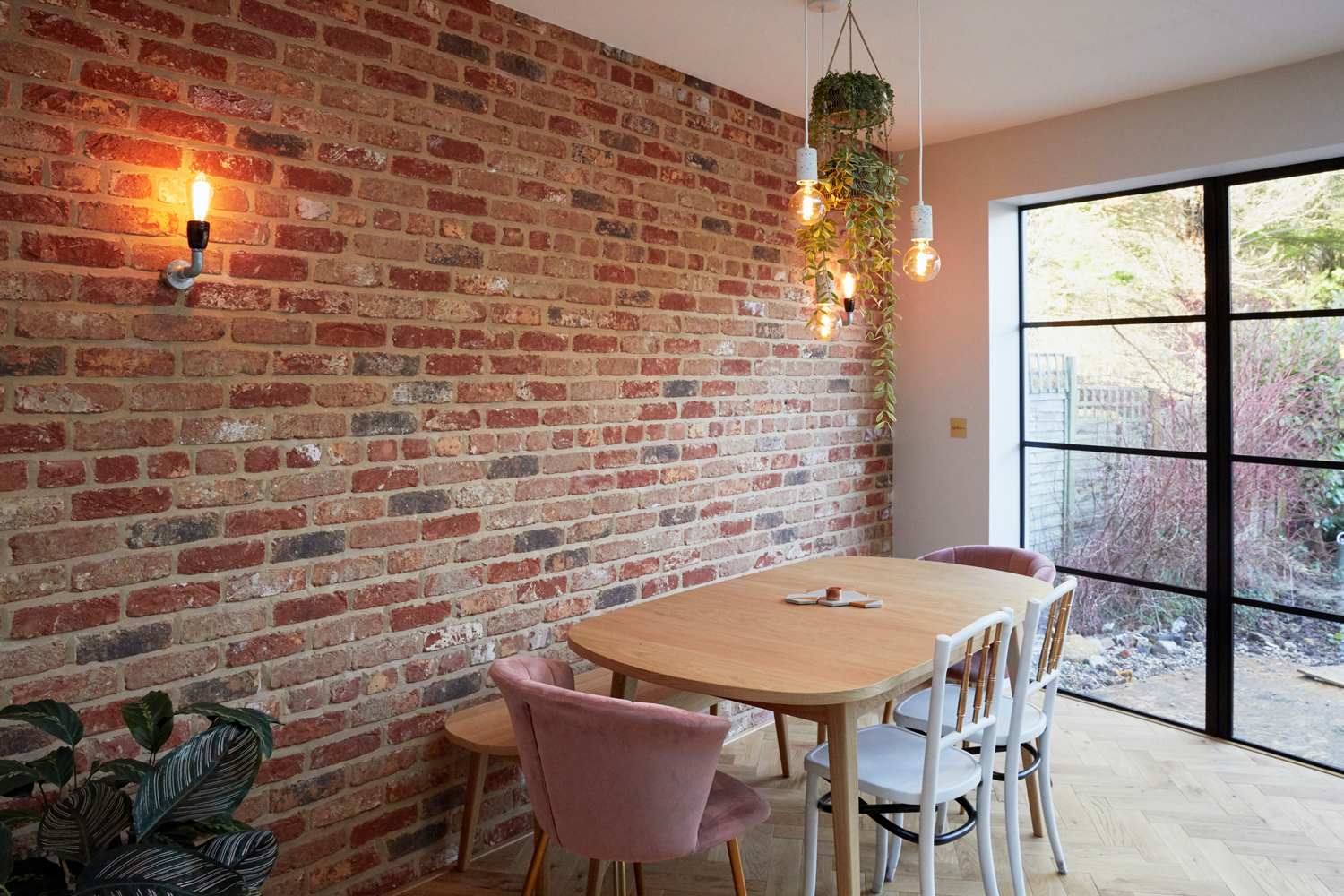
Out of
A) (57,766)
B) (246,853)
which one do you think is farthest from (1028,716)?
(57,766)

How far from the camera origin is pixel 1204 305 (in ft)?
12.4

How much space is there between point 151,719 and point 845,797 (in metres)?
1.52

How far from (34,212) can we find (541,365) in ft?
4.65

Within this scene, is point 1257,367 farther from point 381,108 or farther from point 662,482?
point 381,108

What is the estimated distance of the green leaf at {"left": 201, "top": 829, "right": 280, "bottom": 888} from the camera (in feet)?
5.72

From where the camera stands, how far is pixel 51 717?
1785mm

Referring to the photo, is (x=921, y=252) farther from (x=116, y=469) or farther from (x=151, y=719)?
(x=151, y=719)

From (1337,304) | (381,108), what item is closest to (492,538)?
(381,108)

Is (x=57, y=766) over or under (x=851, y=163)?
under

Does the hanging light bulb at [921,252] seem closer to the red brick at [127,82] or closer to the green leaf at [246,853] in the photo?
the red brick at [127,82]

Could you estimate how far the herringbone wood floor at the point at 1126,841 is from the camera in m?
2.67

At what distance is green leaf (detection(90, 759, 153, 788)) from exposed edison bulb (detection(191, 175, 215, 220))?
3.98 ft

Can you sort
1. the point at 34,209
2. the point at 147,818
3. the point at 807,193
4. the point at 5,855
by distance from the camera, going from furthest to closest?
the point at 807,193 < the point at 34,209 < the point at 147,818 < the point at 5,855

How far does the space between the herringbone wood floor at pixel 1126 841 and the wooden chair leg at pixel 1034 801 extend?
0.04 meters
